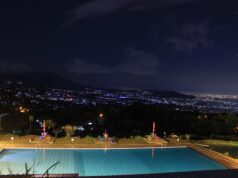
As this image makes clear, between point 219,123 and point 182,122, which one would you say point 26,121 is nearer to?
point 182,122

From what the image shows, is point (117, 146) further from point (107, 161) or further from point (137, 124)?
point (137, 124)

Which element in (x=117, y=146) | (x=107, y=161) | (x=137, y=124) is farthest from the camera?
(x=137, y=124)

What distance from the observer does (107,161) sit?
12180 millimetres

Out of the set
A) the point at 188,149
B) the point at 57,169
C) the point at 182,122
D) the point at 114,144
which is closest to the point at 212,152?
the point at 188,149

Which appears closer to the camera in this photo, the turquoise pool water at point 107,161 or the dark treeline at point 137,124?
the turquoise pool water at point 107,161

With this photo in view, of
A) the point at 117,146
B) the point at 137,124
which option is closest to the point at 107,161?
the point at 117,146

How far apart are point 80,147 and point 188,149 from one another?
432 cm

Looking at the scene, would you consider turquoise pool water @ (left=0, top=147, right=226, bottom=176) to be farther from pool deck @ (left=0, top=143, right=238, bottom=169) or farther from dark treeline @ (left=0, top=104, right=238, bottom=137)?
dark treeline @ (left=0, top=104, right=238, bottom=137)

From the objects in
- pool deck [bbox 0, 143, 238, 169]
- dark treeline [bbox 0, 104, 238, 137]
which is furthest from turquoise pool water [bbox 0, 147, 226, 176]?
dark treeline [bbox 0, 104, 238, 137]

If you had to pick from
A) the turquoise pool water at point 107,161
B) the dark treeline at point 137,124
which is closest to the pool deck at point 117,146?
the turquoise pool water at point 107,161

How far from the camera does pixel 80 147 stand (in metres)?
13.9

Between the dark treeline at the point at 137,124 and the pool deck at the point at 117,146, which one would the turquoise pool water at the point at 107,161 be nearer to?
the pool deck at the point at 117,146

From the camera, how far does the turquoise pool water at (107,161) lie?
1108 centimetres

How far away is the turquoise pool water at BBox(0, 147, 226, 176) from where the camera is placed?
36.3 feet
